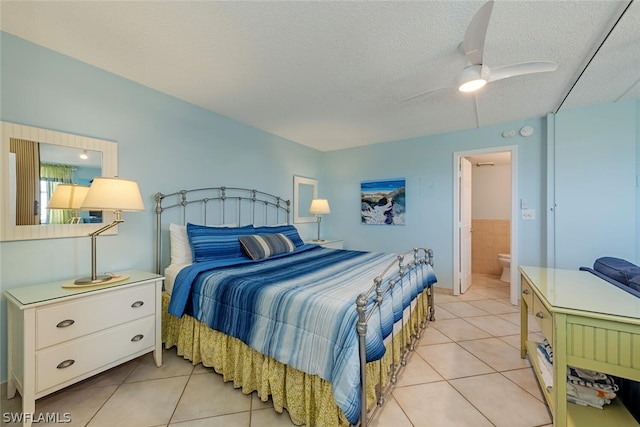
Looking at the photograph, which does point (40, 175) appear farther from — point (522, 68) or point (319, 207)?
point (522, 68)

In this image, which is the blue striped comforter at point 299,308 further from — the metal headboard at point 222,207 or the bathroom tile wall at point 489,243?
the bathroom tile wall at point 489,243

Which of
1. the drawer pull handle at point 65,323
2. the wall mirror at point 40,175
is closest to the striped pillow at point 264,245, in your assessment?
the wall mirror at point 40,175

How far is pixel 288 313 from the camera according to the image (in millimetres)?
1515

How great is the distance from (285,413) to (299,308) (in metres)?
0.72

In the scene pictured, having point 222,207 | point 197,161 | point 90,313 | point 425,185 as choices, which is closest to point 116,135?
point 197,161

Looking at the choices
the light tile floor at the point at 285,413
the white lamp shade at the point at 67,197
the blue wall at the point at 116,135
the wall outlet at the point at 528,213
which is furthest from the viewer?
the wall outlet at the point at 528,213

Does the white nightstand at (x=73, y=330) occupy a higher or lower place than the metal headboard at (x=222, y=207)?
lower

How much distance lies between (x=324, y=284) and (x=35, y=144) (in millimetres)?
2342

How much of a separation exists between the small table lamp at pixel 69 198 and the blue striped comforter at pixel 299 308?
933 mm

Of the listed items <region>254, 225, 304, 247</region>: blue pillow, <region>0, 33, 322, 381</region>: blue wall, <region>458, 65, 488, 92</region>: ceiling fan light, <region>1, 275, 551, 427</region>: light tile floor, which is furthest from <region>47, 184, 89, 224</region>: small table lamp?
<region>458, 65, 488, 92</region>: ceiling fan light

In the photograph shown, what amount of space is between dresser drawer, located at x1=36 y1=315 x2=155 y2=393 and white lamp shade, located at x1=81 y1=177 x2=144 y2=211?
87 centimetres

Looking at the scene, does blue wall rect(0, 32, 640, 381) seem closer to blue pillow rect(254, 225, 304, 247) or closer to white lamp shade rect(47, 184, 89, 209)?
white lamp shade rect(47, 184, 89, 209)

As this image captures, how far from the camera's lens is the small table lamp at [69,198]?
193 centimetres

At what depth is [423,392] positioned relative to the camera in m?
1.79
